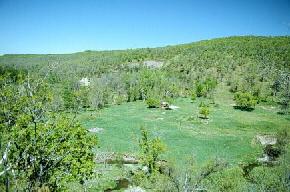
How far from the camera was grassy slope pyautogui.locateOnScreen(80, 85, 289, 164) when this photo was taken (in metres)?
77.9

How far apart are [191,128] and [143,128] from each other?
40.8 metres

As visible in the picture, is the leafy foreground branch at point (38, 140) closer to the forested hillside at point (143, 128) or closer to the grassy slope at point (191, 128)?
the forested hillside at point (143, 128)

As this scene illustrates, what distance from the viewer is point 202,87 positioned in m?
151

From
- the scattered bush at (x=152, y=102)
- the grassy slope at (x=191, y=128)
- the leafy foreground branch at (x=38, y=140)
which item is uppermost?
the leafy foreground branch at (x=38, y=140)

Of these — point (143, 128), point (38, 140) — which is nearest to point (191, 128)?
point (143, 128)

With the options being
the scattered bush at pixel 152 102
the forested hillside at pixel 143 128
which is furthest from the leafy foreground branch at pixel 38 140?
the scattered bush at pixel 152 102

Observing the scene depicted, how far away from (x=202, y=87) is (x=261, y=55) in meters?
63.4

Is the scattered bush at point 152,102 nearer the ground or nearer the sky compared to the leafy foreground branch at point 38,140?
nearer the ground

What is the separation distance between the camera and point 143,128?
60156 mm

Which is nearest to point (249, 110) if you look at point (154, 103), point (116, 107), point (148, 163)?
point (154, 103)

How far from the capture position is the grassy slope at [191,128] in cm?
7794

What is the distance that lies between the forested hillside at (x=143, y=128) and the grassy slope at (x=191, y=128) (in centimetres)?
78

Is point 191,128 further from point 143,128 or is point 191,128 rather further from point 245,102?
point 143,128

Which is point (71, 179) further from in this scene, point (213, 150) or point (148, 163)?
point (213, 150)
